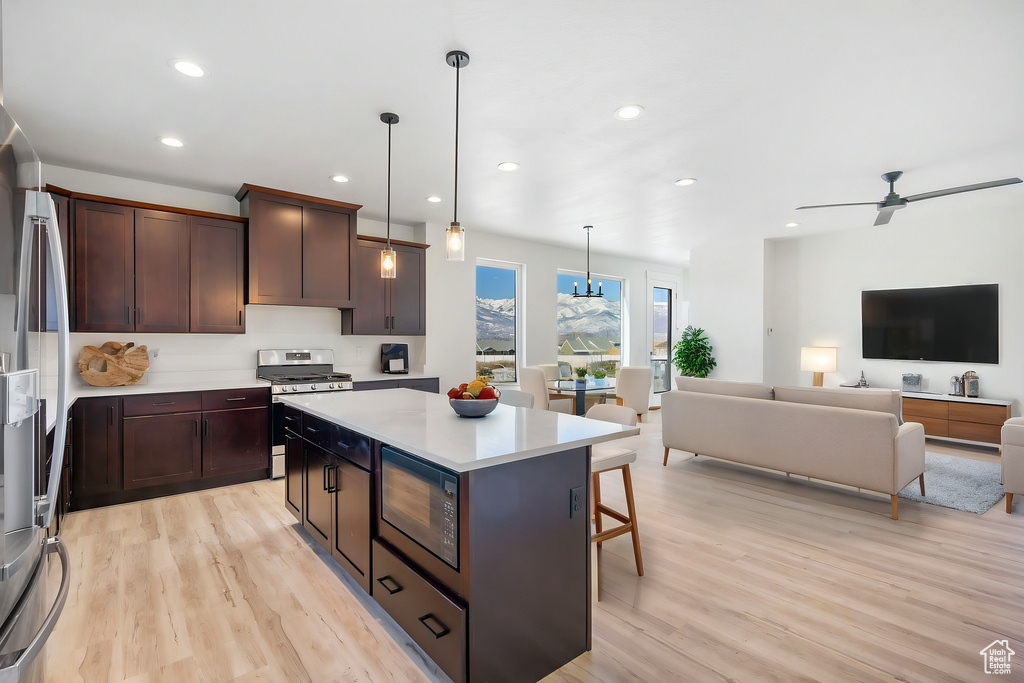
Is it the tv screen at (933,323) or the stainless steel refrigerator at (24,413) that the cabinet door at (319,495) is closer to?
the stainless steel refrigerator at (24,413)

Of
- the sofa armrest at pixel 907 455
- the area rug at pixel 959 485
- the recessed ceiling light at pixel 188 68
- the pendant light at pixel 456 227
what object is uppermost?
the recessed ceiling light at pixel 188 68

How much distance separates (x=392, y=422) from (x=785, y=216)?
522 cm

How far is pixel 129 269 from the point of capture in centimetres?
392

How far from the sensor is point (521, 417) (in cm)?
245

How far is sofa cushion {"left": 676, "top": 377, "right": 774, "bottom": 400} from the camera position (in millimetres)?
4223

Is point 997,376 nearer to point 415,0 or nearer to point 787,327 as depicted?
point 787,327

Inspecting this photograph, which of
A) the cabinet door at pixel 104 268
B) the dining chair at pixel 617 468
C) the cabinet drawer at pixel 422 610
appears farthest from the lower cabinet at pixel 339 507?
the cabinet door at pixel 104 268

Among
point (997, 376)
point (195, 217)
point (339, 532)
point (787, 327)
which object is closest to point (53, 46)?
point (195, 217)

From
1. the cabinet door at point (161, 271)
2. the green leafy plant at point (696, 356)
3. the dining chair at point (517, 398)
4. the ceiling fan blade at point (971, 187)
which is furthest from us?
Answer: the green leafy plant at point (696, 356)

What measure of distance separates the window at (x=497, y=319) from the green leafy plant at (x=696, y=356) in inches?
102

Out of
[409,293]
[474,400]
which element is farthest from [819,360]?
[474,400]

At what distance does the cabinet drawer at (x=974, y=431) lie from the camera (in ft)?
17.0

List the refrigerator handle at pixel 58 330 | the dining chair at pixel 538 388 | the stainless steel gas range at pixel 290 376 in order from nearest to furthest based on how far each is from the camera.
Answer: the refrigerator handle at pixel 58 330 < the stainless steel gas range at pixel 290 376 < the dining chair at pixel 538 388

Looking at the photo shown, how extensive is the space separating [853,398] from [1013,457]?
102 cm
